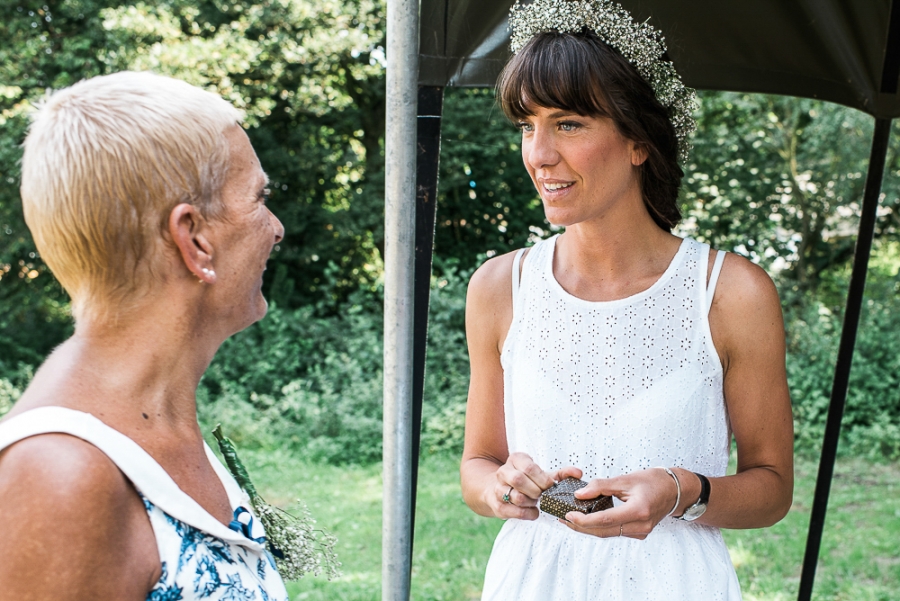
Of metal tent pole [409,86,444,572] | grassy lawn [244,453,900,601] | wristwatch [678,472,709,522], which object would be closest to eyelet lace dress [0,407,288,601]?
wristwatch [678,472,709,522]

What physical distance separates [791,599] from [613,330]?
3515 millimetres

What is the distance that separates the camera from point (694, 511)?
1741 millimetres

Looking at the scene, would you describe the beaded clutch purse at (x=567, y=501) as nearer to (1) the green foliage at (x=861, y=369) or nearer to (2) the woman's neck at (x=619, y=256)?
(2) the woman's neck at (x=619, y=256)

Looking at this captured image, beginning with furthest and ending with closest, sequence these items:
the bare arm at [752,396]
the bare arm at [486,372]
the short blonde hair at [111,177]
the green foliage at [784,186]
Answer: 1. the green foliage at [784,186]
2. the bare arm at [486,372]
3. the bare arm at [752,396]
4. the short blonde hair at [111,177]

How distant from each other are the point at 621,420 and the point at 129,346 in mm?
1153

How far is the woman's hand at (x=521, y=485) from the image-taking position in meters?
1.69

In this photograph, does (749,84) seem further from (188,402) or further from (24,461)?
(24,461)

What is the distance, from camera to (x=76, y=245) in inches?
44.8

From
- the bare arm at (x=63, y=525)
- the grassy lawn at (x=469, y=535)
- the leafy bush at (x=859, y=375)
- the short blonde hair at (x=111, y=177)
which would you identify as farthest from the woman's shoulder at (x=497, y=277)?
the leafy bush at (x=859, y=375)

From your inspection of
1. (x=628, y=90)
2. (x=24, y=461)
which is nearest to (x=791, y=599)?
(x=628, y=90)

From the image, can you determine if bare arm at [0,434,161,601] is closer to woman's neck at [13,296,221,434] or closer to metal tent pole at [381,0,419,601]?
woman's neck at [13,296,221,434]

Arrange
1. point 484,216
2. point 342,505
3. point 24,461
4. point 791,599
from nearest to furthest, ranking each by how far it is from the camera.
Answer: point 24,461 < point 791,599 < point 342,505 < point 484,216

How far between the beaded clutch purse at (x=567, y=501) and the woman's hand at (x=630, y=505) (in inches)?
0.5

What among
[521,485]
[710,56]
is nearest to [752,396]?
[521,485]
